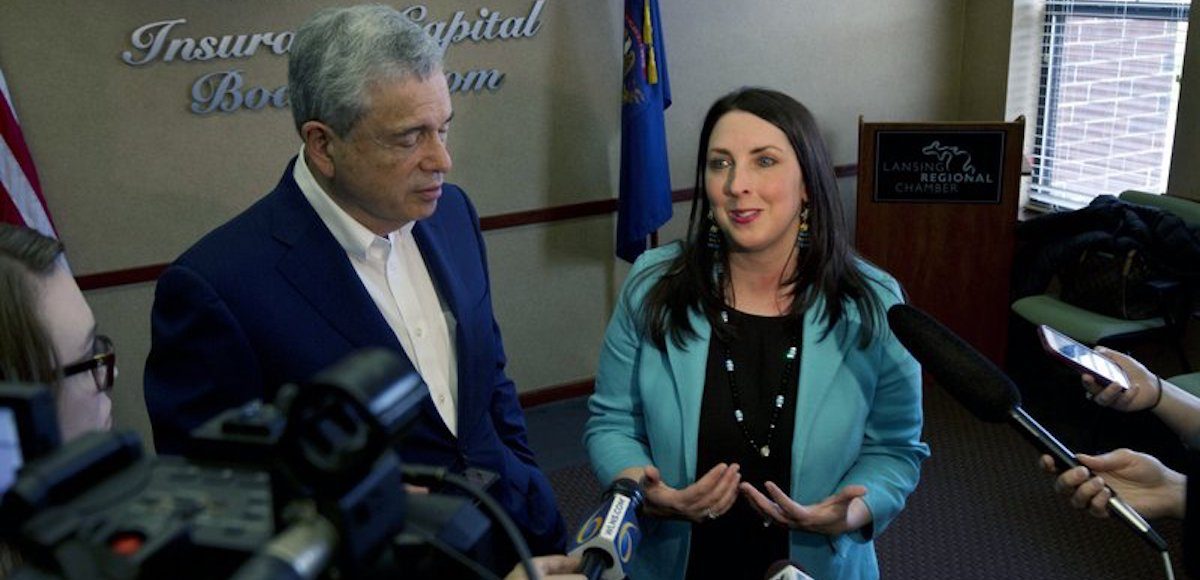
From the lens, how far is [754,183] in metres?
1.72

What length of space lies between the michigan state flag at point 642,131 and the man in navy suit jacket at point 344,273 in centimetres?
243

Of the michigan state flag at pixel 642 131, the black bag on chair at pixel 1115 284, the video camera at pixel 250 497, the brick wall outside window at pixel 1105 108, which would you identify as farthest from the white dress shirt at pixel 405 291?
the brick wall outside window at pixel 1105 108

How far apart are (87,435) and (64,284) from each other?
937 millimetres

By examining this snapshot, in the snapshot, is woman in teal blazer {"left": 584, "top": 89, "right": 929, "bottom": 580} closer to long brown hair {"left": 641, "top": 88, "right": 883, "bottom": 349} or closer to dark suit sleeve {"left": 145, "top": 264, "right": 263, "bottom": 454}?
long brown hair {"left": 641, "top": 88, "right": 883, "bottom": 349}

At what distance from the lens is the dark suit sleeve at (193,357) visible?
133 centimetres

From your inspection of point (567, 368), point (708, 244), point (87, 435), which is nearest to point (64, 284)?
point (87, 435)

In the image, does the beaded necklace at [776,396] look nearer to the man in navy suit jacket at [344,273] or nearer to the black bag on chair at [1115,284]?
the man in navy suit jacket at [344,273]

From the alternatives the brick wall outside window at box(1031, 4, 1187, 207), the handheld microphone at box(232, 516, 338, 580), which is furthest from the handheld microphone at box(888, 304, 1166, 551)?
the brick wall outside window at box(1031, 4, 1187, 207)

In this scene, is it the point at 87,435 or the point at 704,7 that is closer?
the point at 87,435

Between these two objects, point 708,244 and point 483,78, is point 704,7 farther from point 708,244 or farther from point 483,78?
point 708,244

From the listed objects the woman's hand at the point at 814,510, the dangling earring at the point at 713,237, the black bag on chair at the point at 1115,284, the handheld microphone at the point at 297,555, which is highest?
the handheld microphone at the point at 297,555

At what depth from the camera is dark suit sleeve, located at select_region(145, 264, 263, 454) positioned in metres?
1.33

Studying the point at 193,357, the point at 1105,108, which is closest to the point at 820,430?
the point at 193,357

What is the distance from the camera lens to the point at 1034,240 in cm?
432
